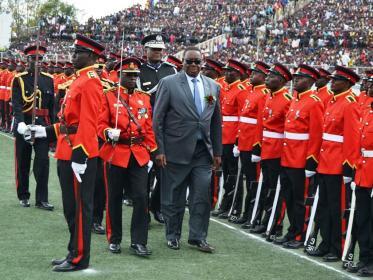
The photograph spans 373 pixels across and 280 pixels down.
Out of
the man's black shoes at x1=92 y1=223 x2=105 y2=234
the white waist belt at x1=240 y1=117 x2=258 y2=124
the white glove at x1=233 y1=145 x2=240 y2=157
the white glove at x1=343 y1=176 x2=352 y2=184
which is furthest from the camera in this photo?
the white glove at x1=233 y1=145 x2=240 y2=157

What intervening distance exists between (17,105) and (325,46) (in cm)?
2827

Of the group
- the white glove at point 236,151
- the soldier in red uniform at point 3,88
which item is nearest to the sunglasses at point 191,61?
the white glove at point 236,151

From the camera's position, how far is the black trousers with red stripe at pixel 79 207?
26.4ft

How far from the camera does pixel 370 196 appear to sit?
28.4 ft

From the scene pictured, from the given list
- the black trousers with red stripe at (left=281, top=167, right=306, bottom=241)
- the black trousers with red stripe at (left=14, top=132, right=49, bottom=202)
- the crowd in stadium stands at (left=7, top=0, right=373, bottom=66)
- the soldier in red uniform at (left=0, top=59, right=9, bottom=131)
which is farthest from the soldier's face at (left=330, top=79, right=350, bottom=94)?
the crowd in stadium stands at (left=7, top=0, right=373, bottom=66)

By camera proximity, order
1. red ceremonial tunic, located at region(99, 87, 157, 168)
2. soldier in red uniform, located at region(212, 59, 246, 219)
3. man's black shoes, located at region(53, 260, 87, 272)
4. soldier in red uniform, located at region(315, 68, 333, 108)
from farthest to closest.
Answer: soldier in red uniform, located at region(212, 59, 246, 219), soldier in red uniform, located at region(315, 68, 333, 108), red ceremonial tunic, located at region(99, 87, 157, 168), man's black shoes, located at region(53, 260, 87, 272)

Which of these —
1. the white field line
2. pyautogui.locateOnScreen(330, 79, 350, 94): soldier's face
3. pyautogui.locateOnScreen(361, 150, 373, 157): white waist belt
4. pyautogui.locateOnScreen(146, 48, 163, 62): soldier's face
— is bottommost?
the white field line

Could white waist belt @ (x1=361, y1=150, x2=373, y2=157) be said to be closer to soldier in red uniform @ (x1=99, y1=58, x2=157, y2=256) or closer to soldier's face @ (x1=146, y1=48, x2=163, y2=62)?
soldier in red uniform @ (x1=99, y1=58, x2=157, y2=256)

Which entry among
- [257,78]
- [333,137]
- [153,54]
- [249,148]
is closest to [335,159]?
[333,137]

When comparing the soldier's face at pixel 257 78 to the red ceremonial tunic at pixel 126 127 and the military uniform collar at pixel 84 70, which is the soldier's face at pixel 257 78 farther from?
the military uniform collar at pixel 84 70

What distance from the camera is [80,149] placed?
7.83m

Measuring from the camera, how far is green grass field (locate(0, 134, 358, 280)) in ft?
26.9

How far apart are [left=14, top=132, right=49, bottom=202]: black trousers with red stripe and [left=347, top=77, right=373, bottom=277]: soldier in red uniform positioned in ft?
16.4

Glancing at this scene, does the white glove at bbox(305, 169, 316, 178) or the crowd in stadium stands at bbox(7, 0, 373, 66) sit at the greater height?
the crowd in stadium stands at bbox(7, 0, 373, 66)
